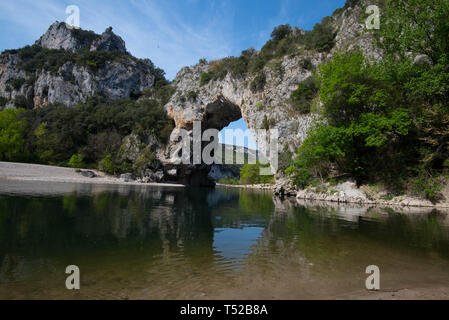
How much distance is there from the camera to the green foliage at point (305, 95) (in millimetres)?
30517

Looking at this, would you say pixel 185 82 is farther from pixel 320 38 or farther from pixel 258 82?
pixel 320 38

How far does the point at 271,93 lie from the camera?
1393 inches

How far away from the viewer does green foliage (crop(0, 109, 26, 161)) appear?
39.8 m

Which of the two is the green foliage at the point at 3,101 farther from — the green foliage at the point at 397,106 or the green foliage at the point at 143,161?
the green foliage at the point at 397,106

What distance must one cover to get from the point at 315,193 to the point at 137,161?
3757 cm

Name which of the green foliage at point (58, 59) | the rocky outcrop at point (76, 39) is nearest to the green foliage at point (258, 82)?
the green foliage at point (58, 59)

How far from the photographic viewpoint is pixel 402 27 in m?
18.0

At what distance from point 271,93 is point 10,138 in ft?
157

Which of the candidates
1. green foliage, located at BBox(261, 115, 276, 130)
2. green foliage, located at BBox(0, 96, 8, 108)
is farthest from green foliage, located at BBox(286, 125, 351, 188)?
green foliage, located at BBox(0, 96, 8, 108)

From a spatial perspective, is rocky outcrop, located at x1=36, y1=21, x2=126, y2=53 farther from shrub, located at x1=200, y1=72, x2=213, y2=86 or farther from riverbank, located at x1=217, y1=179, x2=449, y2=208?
riverbank, located at x1=217, y1=179, x2=449, y2=208

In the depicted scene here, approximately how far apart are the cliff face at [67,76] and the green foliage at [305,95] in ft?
193

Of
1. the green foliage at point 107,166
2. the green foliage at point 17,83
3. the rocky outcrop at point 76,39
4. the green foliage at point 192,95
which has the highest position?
the rocky outcrop at point 76,39
